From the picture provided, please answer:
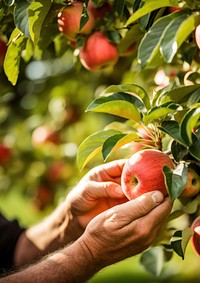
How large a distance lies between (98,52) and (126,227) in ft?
1.87

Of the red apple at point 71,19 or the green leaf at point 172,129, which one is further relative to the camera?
the red apple at point 71,19

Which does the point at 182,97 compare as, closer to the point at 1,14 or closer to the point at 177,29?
the point at 177,29

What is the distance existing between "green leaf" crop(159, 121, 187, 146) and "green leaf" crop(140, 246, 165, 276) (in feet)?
2.28

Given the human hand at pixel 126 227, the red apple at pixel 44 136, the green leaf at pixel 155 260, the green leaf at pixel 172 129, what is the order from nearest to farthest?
the green leaf at pixel 172 129 → the human hand at pixel 126 227 → the green leaf at pixel 155 260 → the red apple at pixel 44 136

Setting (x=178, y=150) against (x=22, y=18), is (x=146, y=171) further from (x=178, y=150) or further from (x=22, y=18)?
(x=22, y=18)

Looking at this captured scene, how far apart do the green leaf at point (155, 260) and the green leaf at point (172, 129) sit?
69 cm

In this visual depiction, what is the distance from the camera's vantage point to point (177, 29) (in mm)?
1422

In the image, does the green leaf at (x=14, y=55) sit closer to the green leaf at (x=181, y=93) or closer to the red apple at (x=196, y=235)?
the green leaf at (x=181, y=93)

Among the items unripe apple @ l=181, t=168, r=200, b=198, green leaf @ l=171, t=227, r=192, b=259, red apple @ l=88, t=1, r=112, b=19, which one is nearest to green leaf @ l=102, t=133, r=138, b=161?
unripe apple @ l=181, t=168, r=200, b=198

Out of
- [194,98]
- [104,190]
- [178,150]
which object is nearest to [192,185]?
[178,150]

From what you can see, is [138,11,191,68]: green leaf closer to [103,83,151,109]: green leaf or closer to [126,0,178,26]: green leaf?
[126,0,178,26]: green leaf

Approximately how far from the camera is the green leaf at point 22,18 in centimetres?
156

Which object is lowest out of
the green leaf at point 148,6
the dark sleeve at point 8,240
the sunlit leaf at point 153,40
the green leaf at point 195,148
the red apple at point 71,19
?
the dark sleeve at point 8,240

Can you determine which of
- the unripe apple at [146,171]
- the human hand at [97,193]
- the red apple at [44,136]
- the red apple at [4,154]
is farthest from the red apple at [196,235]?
the red apple at [4,154]
